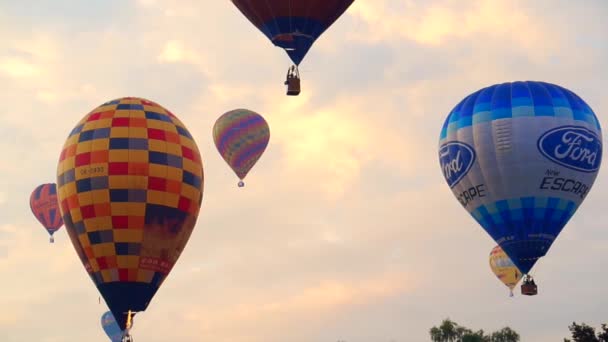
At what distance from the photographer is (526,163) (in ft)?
140

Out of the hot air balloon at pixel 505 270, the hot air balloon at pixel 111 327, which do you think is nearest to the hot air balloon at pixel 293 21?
the hot air balloon at pixel 505 270

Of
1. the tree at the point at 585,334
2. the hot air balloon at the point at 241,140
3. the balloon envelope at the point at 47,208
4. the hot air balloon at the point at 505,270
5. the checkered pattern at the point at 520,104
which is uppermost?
the hot air balloon at the point at 241,140

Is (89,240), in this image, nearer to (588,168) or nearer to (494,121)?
(494,121)

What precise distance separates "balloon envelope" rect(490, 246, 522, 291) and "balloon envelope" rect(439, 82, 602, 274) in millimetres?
17973

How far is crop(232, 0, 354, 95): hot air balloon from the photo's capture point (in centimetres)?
3966

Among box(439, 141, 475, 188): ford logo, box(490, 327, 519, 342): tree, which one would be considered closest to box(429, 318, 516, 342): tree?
box(490, 327, 519, 342): tree

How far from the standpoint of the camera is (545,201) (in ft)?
141

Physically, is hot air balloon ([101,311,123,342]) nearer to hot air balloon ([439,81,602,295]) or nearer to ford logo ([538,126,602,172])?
hot air balloon ([439,81,602,295])

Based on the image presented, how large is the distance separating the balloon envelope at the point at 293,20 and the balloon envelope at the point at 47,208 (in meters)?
26.1

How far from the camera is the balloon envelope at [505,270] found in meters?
61.5

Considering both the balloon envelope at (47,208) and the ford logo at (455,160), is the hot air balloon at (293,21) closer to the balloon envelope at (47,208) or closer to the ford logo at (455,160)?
the ford logo at (455,160)

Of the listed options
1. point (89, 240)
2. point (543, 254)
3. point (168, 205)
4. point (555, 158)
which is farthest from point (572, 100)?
point (89, 240)

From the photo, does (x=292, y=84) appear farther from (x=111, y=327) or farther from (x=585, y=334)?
(x=111, y=327)

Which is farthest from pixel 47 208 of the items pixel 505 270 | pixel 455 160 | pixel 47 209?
pixel 455 160
